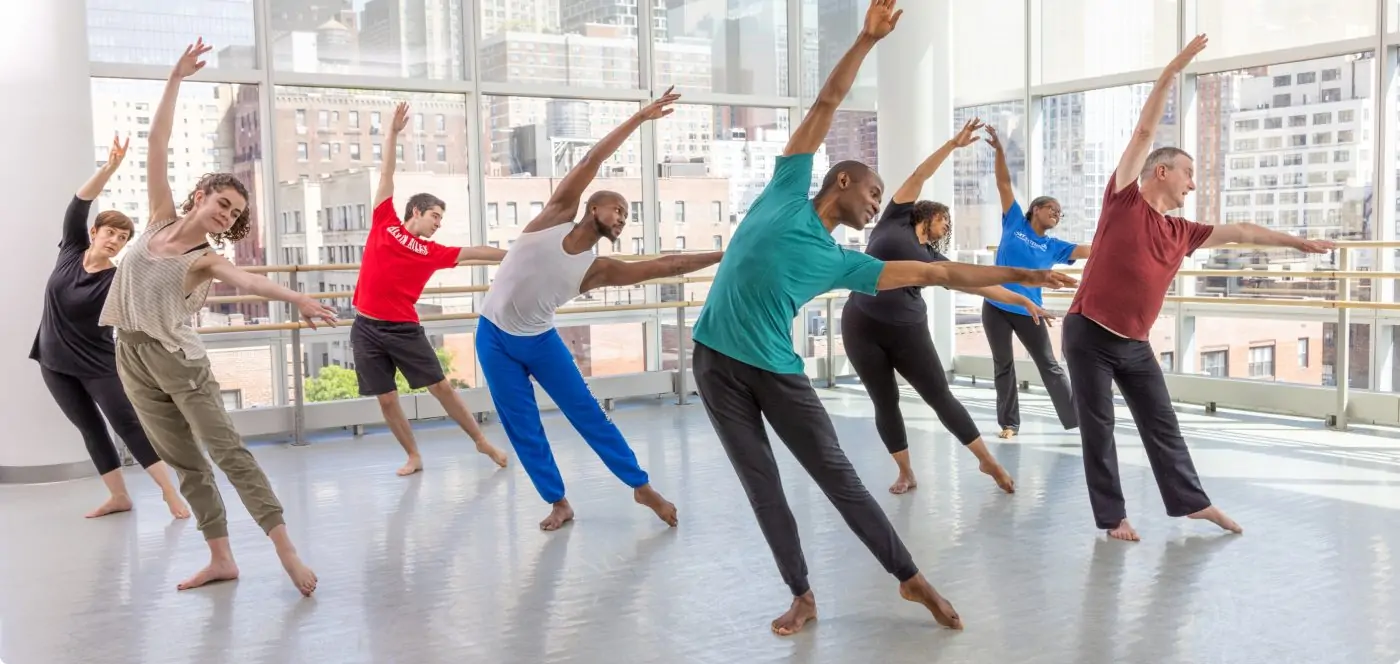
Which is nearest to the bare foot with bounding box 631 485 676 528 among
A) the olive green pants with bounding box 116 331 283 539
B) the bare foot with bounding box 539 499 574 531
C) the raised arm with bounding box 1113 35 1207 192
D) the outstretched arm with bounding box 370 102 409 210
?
the bare foot with bounding box 539 499 574 531

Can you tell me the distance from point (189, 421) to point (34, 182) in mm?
3108

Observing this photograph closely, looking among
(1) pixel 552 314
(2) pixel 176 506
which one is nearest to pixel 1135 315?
(1) pixel 552 314

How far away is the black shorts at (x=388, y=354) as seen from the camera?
20.6ft

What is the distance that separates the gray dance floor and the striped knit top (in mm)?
939

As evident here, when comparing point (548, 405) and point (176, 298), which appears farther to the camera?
point (548, 405)

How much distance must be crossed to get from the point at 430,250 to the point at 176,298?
2.17 metres

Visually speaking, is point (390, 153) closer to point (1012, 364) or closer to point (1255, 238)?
point (1012, 364)

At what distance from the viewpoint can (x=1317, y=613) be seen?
Answer: 368 cm

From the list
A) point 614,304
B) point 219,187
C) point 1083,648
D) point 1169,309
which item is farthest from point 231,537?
point 1169,309

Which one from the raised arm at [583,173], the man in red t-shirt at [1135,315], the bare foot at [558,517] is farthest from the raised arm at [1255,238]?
the bare foot at [558,517]

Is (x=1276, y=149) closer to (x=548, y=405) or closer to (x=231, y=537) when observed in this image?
(x=548, y=405)

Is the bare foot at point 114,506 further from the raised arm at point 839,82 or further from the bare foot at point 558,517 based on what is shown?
the raised arm at point 839,82

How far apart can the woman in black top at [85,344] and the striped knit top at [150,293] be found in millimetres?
1414

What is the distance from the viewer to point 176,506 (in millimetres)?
5422
